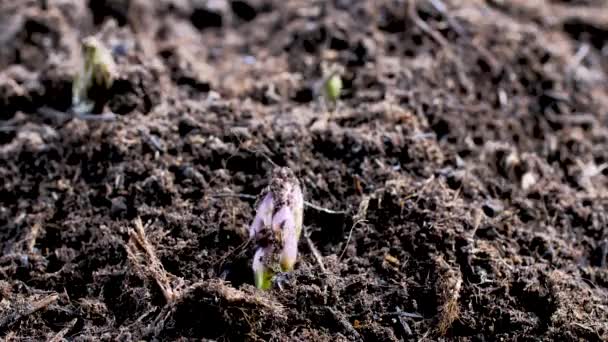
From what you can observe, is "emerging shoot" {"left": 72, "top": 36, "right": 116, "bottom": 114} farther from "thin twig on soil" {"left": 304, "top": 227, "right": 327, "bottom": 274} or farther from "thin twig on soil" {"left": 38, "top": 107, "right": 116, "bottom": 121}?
"thin twig on soil" {"left": 304, "top": 227, "right": 327, "bottom": 274}

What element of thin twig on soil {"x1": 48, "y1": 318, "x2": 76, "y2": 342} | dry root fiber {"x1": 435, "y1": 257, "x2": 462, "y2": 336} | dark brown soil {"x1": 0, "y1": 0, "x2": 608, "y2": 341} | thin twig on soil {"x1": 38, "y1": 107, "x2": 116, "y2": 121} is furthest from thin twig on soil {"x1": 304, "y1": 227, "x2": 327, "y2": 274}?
thin twig on soil {"x1": 38, "y1": 107, "x2": 116, "y2": 121}

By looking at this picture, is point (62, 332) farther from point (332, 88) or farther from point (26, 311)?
point (332, 88)

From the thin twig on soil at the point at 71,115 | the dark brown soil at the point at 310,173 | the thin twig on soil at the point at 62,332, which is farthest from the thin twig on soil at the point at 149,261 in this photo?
the thin twig on soil at the point at 71,115

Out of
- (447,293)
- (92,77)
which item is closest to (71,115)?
(92,77)

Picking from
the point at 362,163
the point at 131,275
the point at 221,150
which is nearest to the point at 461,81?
the point at 362,163

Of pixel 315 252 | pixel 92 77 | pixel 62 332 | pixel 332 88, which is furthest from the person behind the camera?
pixel 332 88

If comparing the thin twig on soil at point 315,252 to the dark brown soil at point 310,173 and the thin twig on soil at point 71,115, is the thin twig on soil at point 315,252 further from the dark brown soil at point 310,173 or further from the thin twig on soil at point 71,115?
the thin twig on soil at point 71,115
